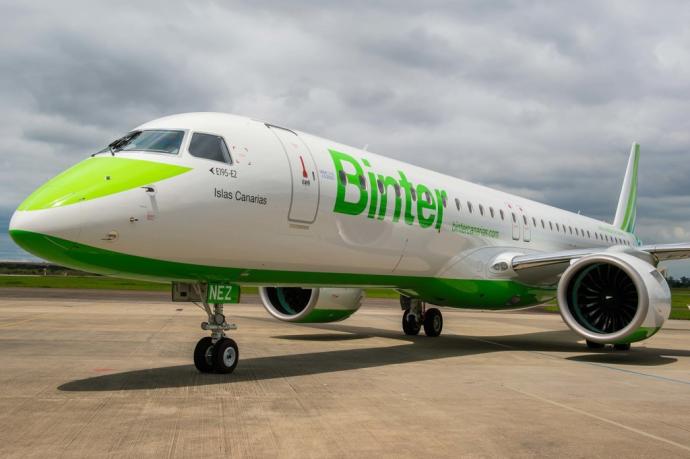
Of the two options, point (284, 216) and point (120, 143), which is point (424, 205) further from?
point (120, 143)

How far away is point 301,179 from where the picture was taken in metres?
10.1

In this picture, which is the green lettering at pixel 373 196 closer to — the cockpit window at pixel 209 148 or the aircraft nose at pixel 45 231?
the cockpit window at pixel 209 148

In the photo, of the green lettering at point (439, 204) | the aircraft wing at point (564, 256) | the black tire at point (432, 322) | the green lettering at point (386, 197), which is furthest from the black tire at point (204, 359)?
the black tire at point (432, 322)

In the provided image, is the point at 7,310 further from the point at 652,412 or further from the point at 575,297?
the point at 652,412

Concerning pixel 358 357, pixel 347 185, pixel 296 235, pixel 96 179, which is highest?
pixel 347 185

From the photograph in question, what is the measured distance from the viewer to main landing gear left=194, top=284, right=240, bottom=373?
8898 mm

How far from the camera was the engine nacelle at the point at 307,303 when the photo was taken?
1448cm

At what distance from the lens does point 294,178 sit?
391 inches

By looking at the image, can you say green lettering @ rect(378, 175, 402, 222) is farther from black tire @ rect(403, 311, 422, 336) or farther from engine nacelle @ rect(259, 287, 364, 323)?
black tire @ rect(403, 311, 422, 336)

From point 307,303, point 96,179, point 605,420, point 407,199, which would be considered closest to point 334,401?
point 605,420

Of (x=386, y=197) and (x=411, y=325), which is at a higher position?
(x=386, y=197)

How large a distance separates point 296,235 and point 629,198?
870 inches

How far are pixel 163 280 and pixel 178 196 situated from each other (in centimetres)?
120

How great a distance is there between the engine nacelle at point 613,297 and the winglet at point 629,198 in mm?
13875
